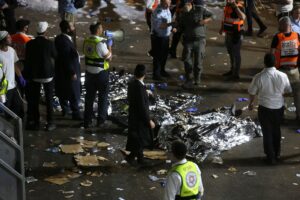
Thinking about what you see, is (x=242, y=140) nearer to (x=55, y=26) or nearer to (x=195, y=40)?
(x=195, y=40)

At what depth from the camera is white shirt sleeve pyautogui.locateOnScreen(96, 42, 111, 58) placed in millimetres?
9180

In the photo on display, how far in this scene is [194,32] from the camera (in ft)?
36.1

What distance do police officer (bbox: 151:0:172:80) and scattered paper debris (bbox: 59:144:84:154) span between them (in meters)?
3.22

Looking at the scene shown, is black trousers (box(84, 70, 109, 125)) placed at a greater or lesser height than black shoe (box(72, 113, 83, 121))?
greater

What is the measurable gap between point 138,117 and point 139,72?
687 mm

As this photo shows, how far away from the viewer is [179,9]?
12.0 metres

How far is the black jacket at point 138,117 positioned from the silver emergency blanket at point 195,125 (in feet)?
2.63

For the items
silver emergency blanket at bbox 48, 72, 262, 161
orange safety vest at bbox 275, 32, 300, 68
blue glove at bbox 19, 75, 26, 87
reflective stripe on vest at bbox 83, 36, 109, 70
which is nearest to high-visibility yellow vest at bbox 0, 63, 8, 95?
blue glove at bbox 19, 75, 26, 87

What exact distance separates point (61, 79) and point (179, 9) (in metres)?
3.31

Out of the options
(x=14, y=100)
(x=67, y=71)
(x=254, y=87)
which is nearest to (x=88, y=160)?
(x=14, y=100)

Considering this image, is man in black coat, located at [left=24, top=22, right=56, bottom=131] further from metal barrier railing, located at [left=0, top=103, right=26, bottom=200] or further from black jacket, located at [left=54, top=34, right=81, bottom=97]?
metal barrier railing, located at [left=0, top=103, right=26, bottom=200]

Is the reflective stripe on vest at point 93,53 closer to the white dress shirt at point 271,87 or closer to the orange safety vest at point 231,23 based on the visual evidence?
the white dress shirt at point 271,87

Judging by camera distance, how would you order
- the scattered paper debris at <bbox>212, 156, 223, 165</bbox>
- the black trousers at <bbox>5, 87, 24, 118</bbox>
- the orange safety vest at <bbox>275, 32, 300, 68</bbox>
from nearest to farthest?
the scattered paper debris at <bbox>212, 156, 223, 165</bbox> → the black trousers at <bbox>5, 87, 24, 118</bbox> → the orange safety vest at <bbox>275, 32, 300, 68</bbox>

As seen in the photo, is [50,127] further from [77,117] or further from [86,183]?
[86,183]
